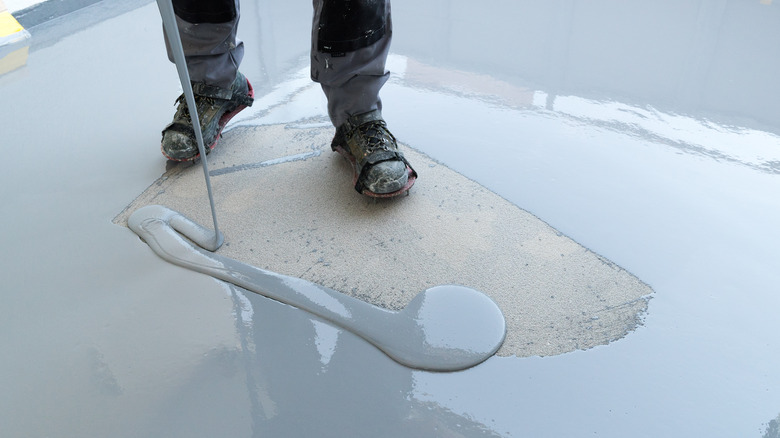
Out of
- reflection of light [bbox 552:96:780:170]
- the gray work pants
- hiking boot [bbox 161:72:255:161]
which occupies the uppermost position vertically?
the gray work pants

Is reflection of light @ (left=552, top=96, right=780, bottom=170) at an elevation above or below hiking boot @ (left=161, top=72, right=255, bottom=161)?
Result: below

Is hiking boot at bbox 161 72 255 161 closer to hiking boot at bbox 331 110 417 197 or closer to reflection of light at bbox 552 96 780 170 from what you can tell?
hiking boot at bbox 331 110 417 197

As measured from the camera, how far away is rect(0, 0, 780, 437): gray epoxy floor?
1013mm

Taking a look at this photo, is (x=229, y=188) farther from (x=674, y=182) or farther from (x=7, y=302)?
(x=674, y=182)

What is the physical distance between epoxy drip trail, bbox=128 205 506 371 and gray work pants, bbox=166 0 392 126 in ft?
1.90

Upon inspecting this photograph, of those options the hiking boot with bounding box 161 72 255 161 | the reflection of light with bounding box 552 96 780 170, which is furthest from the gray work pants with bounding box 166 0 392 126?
the reflection of light with bounding box 552 96 780 170

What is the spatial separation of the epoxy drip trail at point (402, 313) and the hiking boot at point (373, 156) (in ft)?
1.24

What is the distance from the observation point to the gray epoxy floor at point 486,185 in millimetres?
1013

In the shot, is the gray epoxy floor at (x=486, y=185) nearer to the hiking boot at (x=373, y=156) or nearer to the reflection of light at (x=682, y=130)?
the reflection of light at (x=682, y=130)

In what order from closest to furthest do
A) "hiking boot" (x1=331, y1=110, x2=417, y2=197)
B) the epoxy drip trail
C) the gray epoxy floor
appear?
the gray epoxy floor, the epoxy drip trail, "hiking boot" (x1=331, y1=110, x2=417, y2=197)

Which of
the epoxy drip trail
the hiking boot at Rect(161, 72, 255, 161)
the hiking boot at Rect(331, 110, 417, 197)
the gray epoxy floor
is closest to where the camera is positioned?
the gray epoxy floor

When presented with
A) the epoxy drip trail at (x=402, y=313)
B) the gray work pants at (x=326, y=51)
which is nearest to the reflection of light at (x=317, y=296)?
the epoxy drip trail at (x=402, y=313)

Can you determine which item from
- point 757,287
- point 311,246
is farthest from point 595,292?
point 311,246

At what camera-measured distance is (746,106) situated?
2.02m
